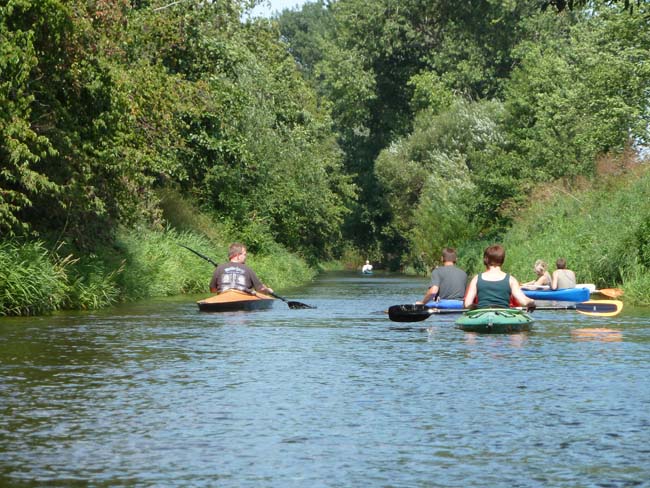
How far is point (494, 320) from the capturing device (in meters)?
18.0

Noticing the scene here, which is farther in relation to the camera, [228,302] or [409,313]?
[228,302]

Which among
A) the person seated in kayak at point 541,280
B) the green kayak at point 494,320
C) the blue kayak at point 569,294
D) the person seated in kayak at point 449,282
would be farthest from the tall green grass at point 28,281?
the person seated in kayak at point 541,280

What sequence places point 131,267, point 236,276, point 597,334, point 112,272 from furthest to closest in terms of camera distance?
point 131,267 < point 112,272 < point 236,276 < point 597,334

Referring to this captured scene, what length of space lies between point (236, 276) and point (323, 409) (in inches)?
575

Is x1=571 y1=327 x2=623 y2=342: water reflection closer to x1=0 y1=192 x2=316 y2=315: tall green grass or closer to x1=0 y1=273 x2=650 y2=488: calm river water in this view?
x1=0 y1=273 x2=650 y2=488: calm river water

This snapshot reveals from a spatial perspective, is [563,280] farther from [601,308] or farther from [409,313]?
[409,313]

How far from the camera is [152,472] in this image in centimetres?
764

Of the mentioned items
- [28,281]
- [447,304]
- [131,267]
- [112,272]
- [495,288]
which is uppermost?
[131,267]

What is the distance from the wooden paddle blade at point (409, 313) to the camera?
20.5 metres

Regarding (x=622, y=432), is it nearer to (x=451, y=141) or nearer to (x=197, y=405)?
(x=197, y=405)

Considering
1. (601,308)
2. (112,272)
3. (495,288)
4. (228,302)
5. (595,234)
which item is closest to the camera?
(495,288)

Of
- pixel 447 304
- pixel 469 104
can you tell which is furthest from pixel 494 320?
pixel 469 104

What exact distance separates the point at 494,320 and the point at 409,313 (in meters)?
2.94

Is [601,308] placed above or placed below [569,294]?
below
